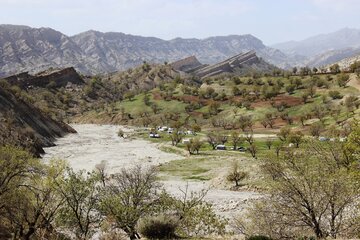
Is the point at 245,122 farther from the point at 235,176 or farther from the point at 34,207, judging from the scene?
the point at 34,207

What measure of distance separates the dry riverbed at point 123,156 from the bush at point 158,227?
24.3 metres

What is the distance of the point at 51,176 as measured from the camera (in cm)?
3269

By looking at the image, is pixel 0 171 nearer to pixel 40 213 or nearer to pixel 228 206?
pixel 40 213

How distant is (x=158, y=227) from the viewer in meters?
25.5

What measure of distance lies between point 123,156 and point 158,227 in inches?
3118

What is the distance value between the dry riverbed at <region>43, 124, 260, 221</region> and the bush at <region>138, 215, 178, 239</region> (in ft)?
79.6

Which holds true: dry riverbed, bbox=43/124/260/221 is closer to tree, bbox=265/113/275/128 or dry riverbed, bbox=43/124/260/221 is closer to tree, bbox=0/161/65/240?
tree, bbox=0/161/65/240

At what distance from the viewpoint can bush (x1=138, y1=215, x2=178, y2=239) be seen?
83.1 ft

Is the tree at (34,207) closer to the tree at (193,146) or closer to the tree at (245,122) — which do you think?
the tree at (193,146)

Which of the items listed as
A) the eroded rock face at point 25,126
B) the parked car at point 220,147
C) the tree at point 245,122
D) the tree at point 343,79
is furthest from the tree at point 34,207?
the tree at point 343,79

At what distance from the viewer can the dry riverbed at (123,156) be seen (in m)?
57.5

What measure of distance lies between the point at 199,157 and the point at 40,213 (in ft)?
213

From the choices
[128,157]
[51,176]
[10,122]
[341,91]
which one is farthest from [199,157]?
[341,91]

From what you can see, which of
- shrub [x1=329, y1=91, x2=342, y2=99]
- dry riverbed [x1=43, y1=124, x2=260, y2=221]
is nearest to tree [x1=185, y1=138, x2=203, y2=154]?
dry riverbed [x1=43, y1=124, x2=260, y2=221]
